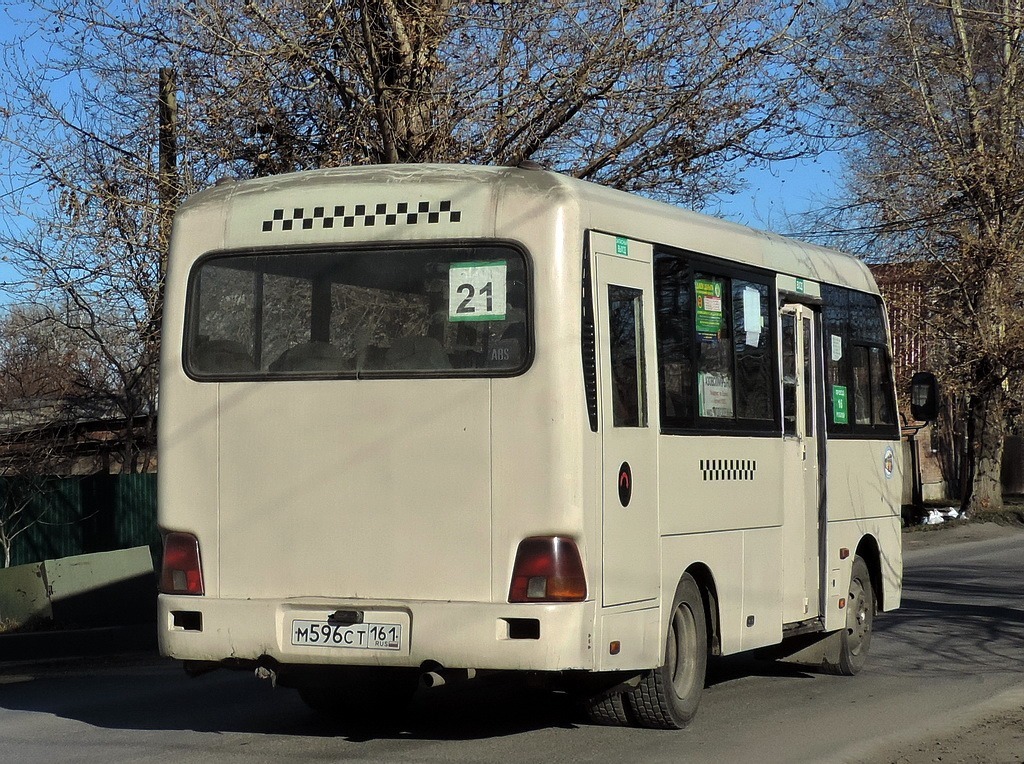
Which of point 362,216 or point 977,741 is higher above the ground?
point 362,216

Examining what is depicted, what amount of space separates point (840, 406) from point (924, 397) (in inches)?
50.5

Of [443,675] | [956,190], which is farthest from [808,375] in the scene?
[956,190]

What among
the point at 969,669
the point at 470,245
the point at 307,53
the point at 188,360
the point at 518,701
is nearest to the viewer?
the point at 470,245

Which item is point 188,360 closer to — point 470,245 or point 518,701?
point 470,245

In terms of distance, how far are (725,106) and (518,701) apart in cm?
810

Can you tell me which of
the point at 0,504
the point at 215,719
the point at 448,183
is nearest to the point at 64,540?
the point at 0,504

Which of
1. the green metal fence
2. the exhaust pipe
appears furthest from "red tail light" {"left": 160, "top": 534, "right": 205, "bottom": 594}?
the green metal fence

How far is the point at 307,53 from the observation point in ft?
48.4

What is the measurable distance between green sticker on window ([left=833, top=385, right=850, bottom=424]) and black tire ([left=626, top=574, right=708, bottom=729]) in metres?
2.78

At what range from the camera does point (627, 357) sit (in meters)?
7.85

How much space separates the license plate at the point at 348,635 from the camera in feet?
23.8

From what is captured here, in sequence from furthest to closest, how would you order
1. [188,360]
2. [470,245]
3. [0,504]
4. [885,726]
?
[0,504], [885,726], [188,360], [470,245]

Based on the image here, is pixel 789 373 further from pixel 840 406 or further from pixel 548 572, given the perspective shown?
pixel 548 572

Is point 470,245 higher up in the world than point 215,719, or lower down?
higher up
